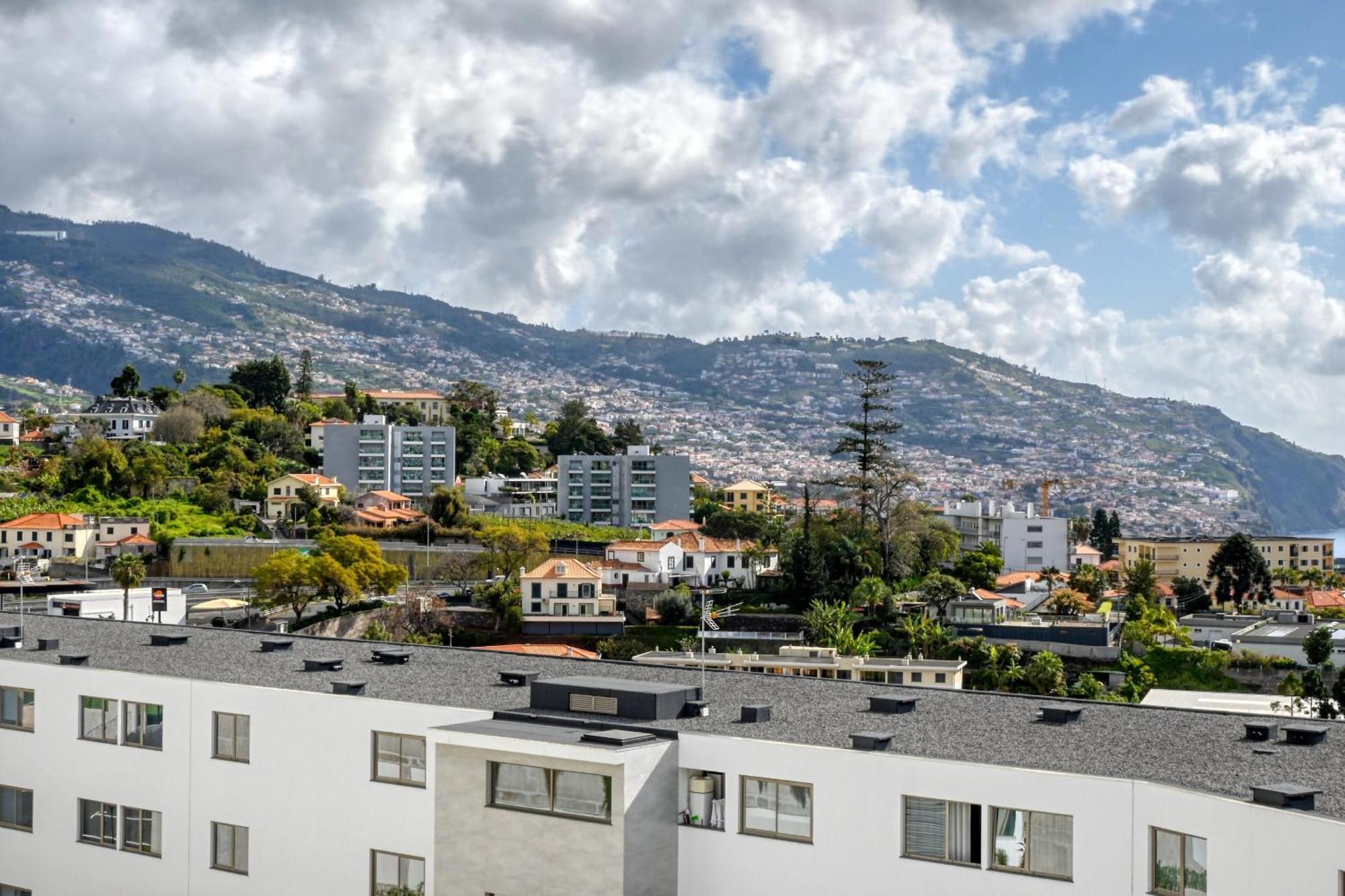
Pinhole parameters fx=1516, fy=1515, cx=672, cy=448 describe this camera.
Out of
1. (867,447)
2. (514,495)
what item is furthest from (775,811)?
(514,495)

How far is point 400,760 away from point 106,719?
5.82 m

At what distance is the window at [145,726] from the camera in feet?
72.8

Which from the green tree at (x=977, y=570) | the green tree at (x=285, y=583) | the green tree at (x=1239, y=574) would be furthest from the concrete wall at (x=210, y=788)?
the green tree at (x=1239, y=574)

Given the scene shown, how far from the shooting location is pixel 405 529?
106 meters

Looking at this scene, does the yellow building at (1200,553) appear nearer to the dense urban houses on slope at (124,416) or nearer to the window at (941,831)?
the dense urban houses on slope at (124,416)

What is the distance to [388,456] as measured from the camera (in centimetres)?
13475

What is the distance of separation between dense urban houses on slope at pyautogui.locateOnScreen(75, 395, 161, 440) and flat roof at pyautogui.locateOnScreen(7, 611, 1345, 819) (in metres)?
112

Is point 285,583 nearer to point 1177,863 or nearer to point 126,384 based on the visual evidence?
point 126,384

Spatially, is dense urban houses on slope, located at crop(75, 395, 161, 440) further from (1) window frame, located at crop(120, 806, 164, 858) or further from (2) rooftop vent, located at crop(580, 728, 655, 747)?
(2) rooftop vent, located at crop(580, 728, 655, 747)

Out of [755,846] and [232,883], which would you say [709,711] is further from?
[232,883]

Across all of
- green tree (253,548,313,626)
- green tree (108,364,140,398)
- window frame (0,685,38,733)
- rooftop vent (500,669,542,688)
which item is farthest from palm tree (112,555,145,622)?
rooftop vent (500,669,542,688)

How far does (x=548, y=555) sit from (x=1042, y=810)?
84429 mm

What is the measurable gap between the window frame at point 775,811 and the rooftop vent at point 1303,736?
5511 mm

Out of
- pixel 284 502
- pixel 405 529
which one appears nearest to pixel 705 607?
pixel 405 529
